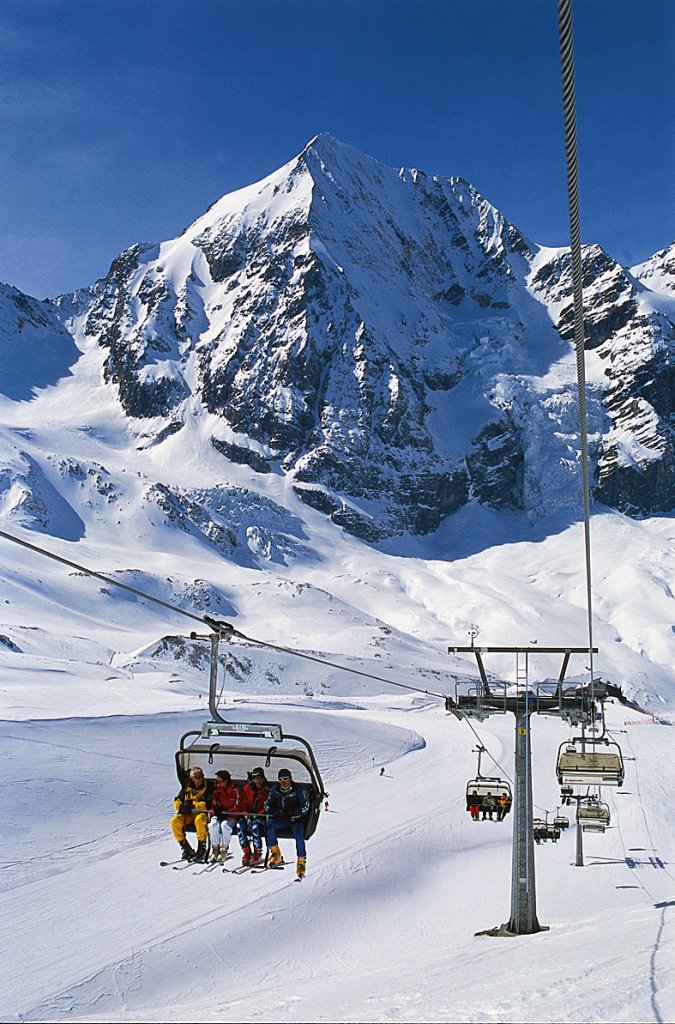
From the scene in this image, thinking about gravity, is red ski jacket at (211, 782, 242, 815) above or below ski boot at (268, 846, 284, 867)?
above

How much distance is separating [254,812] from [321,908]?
687 inches

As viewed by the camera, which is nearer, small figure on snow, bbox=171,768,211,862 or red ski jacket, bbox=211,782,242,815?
small figure on snow, bbox=171,768,211,862

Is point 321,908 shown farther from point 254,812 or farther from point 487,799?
point 254,812

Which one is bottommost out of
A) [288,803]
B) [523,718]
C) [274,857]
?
[274,857]

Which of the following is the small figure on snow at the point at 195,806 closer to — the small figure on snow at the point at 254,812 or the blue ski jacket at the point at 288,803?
the small figure on snow at the point at 254,812

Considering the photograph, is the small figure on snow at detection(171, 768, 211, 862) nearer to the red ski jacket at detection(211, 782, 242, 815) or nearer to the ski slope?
the red ski jacket at detection(211, 782, 242, 815)

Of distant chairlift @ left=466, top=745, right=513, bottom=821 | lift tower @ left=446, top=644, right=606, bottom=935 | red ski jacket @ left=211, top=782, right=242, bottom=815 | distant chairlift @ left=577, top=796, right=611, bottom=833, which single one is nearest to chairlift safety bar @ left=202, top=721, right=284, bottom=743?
red ski jacket @ left=211, top=782, right=242, bottom=815

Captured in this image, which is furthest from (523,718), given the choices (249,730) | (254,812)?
(249,730)

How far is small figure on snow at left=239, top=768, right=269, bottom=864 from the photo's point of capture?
14875 mm

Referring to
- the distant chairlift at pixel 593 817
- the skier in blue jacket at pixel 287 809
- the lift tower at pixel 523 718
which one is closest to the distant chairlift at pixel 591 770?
the lift tower at pixel 523 718

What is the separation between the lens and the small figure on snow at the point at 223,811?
583 inches

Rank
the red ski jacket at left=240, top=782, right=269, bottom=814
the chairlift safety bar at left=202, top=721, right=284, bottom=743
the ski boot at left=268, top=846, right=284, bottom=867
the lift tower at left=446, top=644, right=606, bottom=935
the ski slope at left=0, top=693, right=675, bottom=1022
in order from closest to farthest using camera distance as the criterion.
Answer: the chairlift safety bar at left=202, top=721, right=284, bottom=743
the ski boot at left=268, top=846, right=284, bottom=867
the red ski jacket at left=240, top=782, right=269, bottom=814
the ski slope at left=0, top=693, right=675, bottom=1022
the lift tower at left=446, top=644, right=606, bottom=935

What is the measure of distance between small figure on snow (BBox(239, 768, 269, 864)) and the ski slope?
1.63 m

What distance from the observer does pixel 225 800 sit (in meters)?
15.1
